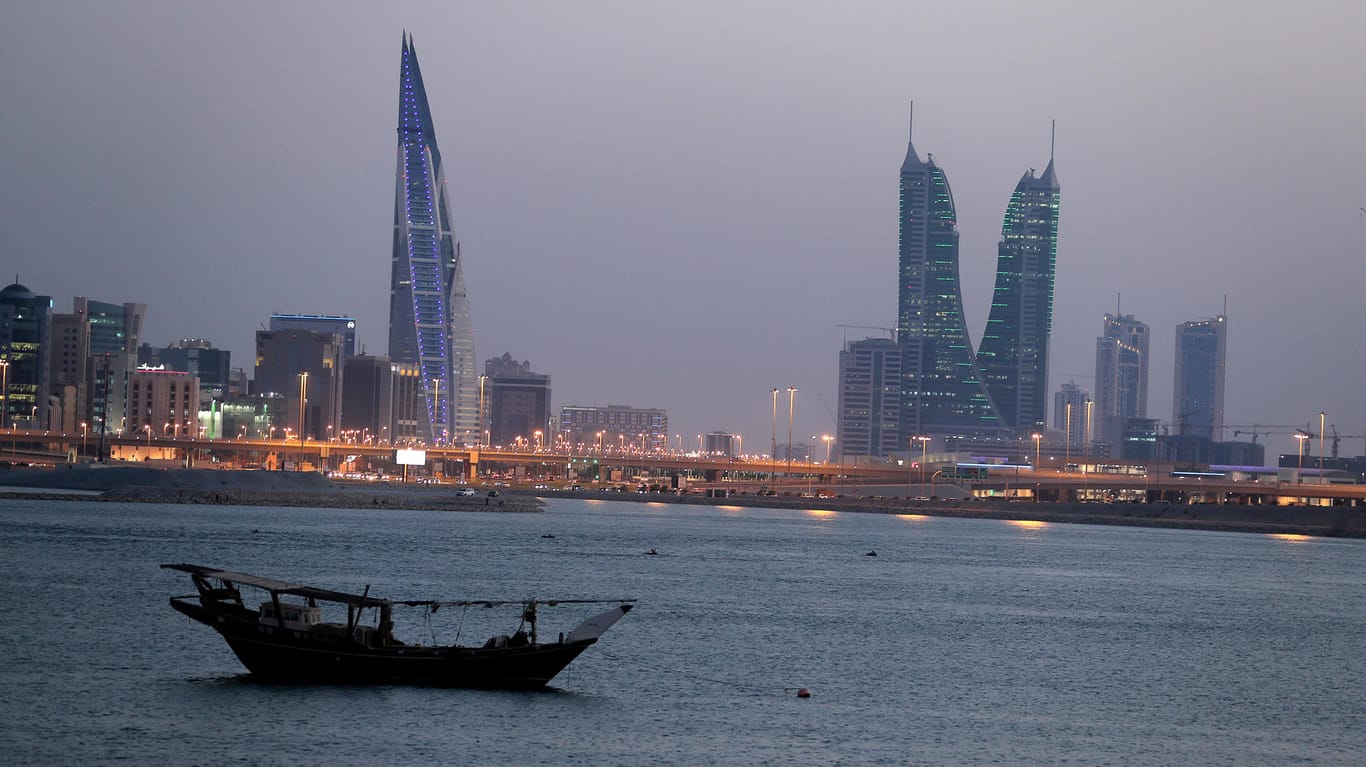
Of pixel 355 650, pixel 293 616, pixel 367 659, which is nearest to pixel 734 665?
pixel 367 659

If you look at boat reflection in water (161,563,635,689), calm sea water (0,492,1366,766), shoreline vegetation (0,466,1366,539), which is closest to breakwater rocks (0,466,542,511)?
shoreline vegetation (0,466,1366,539)

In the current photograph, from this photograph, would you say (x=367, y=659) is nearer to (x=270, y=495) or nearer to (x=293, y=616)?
(x=293, y=616)

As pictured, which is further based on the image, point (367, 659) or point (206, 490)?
point (206, 490)

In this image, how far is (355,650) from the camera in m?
45.2

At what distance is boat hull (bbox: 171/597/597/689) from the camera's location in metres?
45.3

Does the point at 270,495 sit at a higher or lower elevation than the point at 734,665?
lower

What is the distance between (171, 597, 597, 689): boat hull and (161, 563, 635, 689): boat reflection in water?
0.09 feet

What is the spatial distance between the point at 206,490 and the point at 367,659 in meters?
135

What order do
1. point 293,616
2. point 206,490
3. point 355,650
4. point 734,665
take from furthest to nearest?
point 206,490 → point 734,665 → point 293,616 → point 355,650

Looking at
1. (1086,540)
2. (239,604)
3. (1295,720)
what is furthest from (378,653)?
(1086,540)

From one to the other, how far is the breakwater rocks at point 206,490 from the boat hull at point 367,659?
118m

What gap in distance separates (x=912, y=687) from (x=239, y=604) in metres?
19.9

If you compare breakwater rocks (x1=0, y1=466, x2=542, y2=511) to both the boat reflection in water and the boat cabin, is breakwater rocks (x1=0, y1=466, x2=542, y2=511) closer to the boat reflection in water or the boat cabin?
the boat reflection in water

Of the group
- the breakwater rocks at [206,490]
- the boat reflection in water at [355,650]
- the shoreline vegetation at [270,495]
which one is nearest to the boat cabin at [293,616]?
the boat reflection in water at [355,650]
